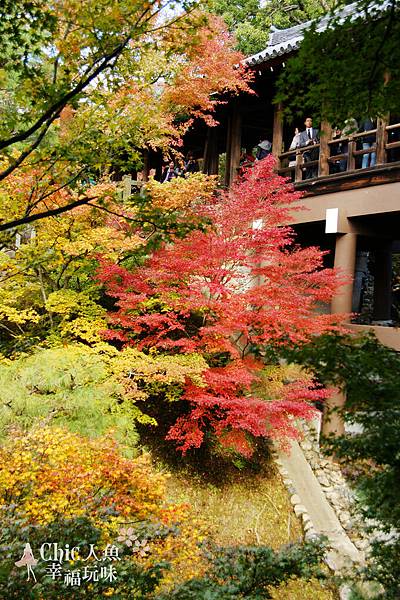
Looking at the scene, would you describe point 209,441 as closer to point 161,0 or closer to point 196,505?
point 196,505

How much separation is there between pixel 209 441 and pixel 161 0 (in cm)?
751

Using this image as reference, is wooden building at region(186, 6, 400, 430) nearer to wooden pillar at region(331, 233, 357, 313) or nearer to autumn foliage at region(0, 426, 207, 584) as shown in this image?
wooden pillar at region(331, 233, 357, 313)

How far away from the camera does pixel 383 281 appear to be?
12336 mm

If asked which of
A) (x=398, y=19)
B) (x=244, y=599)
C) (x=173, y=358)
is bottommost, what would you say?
(x=244, y=599)

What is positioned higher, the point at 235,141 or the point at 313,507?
the point at 235,141

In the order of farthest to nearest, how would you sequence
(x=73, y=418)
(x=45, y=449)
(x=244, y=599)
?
(x=73, y=418)
(x=45, y=449)
(x=244, y=599)

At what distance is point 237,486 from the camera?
8344 mm

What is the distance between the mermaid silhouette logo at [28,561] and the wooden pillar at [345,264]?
23.3 feet

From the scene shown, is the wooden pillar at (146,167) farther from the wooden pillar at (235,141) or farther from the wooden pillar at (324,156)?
the wooden pillar at (324,156)

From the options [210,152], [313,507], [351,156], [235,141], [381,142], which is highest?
[210,152]

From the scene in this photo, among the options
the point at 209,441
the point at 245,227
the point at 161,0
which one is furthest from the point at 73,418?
the point at 161,0

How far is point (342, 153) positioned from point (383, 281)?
4.24 meters

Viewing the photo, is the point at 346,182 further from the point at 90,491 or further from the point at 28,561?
the point at 28,561

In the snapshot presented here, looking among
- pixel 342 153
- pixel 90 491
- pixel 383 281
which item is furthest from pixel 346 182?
pixel 90 491
